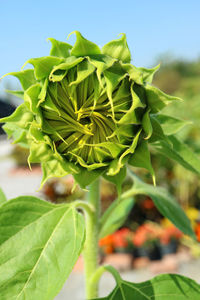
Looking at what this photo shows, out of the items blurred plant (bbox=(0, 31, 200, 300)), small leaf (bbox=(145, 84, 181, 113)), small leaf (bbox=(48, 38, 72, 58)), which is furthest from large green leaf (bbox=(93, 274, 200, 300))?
small leaf (bbox=(48, 38, 72, 58))

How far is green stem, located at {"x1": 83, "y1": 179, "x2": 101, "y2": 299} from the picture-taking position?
691mm

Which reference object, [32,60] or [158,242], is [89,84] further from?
[158,242]

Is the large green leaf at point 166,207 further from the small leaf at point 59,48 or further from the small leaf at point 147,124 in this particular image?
the small leaf at point 59,48

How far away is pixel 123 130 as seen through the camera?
0.56 m

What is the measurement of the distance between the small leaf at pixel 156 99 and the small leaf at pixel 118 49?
0.05m

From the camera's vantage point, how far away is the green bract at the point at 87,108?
0.54m

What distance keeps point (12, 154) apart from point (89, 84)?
32.2 feet

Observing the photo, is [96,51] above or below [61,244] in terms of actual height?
above

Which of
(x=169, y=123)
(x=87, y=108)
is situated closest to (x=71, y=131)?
A: (x=87, y=108)

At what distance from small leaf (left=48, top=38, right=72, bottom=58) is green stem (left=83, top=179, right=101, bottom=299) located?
246mm

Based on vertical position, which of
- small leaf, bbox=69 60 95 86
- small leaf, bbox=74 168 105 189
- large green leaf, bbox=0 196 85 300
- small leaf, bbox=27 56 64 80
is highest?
small leaf, bbox=27 56 64 80

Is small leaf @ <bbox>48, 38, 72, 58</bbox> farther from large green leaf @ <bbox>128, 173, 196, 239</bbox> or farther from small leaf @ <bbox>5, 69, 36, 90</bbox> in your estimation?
large green leaf @ <bbox>128, 173, 196, 239</bbox>

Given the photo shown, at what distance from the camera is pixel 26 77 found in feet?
1.85

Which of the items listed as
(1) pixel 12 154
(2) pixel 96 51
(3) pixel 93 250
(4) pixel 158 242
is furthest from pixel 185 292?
(1) pixel 12 154
